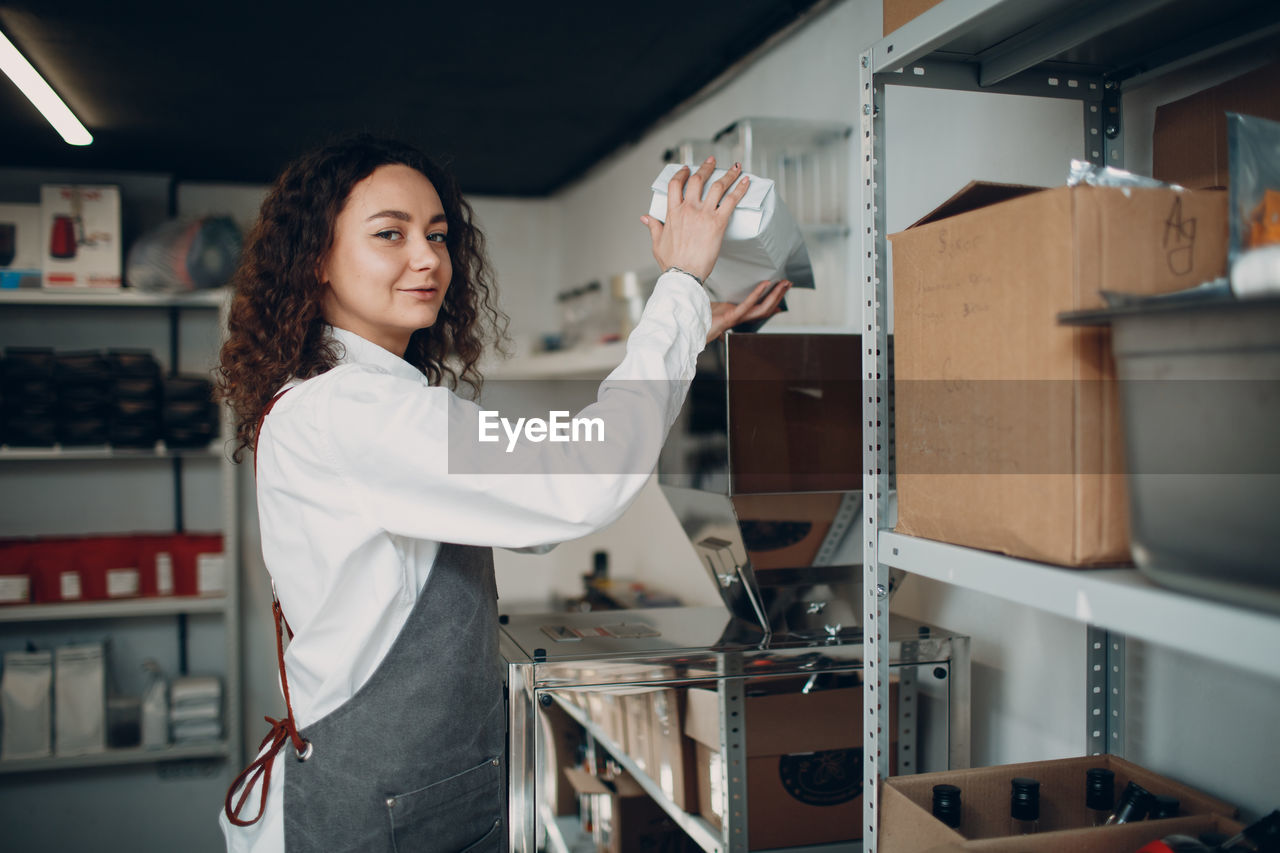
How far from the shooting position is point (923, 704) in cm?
173

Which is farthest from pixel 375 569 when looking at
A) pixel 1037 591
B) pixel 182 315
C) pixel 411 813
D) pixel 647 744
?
pixel 182 315

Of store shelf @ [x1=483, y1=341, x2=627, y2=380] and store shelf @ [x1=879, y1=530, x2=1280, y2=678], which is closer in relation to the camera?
store shelf @ [x1=879, y1=530, x2=1280, y2=678]

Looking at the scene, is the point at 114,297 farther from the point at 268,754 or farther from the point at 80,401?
the point at 268,754

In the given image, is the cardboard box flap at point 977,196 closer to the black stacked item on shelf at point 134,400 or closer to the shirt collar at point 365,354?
the shirt collar at point 365,354

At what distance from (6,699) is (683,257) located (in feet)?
11.1

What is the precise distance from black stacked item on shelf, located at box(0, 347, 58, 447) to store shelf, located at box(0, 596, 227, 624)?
0.60m

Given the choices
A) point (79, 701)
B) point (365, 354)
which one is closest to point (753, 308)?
point (365, 354)

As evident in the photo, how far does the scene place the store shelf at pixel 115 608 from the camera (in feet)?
11.2

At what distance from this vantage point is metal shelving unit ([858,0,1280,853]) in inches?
39.8

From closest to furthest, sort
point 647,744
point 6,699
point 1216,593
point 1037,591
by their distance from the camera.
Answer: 1. point 1216,593
2. point 1037,591
3. point 647,744
4. point 6,699

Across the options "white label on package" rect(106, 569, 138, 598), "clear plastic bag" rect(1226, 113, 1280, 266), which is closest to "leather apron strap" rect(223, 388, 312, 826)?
"clear plastic bag" rect(1226, 113, 1280, 266)

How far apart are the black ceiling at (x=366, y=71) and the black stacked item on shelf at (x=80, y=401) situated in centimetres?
80

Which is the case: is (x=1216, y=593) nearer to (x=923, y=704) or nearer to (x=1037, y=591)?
(x=1037, y=591)

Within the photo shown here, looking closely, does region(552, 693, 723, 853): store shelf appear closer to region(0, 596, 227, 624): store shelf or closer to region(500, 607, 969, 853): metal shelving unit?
region(500, 607, 969, 853): metal shelving unit
